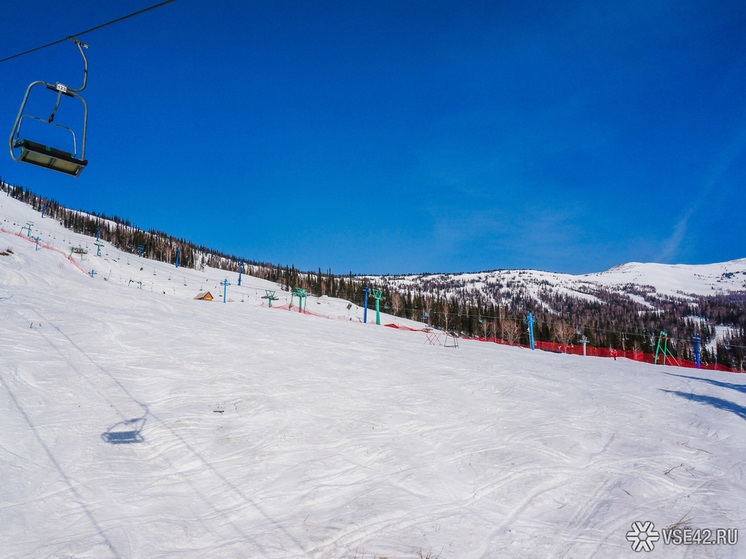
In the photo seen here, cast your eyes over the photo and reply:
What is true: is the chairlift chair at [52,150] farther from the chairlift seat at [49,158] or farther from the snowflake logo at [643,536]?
the snowflake logo at [643,536]

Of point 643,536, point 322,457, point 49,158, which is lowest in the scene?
point 322,457

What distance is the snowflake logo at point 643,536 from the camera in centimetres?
482

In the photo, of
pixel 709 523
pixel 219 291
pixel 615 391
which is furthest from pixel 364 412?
pixel 219 291

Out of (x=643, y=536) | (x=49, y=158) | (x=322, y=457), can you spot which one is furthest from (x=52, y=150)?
(x=643, y=536)

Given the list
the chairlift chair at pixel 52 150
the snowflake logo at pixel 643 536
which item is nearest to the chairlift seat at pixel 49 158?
the chairlift chair at pixel 52 150

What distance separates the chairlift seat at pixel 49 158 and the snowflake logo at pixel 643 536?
9.77 meters

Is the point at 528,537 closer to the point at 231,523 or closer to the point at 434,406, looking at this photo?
the point at 231,523

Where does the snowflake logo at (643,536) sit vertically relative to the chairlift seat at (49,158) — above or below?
below

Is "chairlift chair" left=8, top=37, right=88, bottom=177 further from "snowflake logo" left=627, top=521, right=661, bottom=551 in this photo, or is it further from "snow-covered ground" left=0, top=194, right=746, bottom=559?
"snowflake logo" left=627, top=521, right=661, bottom=551

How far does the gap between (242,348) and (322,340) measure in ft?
18.0

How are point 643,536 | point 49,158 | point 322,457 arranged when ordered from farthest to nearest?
point 322,457, point 49,158, point 643,536

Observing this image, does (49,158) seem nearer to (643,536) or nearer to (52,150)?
(52,150)

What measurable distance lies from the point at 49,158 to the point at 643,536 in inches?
408

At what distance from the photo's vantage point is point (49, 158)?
5902 millimetres
